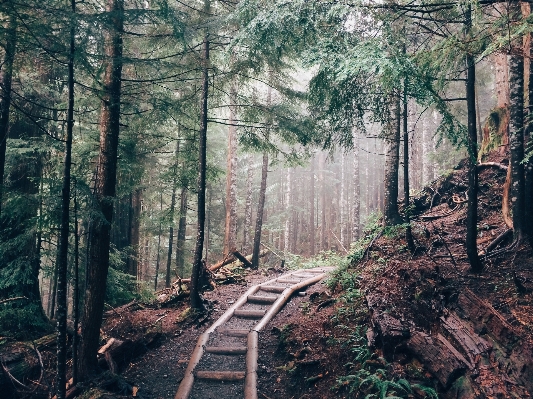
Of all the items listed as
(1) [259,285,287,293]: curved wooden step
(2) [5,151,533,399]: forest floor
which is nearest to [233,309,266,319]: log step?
(2) [5,151,533,399]: forest floor

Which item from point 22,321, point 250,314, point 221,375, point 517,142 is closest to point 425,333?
point 221,375

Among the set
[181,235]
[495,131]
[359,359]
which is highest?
[495,131]

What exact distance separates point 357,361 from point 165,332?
528cm

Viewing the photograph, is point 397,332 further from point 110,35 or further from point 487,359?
point 110,35

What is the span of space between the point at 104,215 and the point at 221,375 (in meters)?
4.03

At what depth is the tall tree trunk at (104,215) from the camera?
6.42 metres

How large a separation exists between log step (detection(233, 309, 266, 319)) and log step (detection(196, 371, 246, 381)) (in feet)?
9.34

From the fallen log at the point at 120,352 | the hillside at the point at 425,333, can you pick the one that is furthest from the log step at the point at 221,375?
the fallen log at the point at 120,352

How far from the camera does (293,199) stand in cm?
4250

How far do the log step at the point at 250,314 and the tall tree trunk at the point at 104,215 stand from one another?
395 centimetres

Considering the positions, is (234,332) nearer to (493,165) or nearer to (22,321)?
(22,321)

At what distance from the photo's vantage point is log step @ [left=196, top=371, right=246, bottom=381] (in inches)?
253

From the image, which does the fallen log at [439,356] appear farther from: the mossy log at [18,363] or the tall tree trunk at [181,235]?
the tall tree trunk at [181,235]

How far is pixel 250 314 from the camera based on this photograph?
30.8 feet
